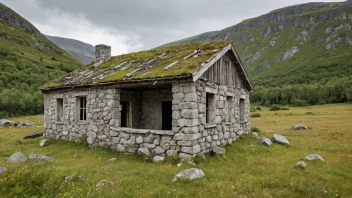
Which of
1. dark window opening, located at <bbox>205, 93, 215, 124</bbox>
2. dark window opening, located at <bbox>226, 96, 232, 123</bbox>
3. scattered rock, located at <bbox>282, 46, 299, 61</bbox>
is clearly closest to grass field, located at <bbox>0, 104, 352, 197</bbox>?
dark window opening, located at <bbox>226, 96, 232, 123</bbox>

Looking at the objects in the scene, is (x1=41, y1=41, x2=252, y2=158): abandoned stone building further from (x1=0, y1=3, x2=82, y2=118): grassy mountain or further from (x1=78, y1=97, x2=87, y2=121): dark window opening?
(x1=0, y1=3, x2=82, y2=118): grassy mountain

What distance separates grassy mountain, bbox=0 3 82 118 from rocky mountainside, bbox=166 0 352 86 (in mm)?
93117

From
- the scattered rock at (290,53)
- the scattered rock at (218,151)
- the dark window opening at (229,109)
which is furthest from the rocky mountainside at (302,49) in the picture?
the scattered rock at (218,151)

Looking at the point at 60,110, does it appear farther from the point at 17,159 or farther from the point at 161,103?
the point at 161,103

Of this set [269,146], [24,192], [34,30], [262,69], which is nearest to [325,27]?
[262,69]

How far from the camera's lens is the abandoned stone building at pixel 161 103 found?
372 inches

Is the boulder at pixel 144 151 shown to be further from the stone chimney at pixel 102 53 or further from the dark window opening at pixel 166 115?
the stone chimney at pixel 102 53

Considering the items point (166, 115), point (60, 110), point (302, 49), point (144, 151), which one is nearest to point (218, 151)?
point (144, 151)

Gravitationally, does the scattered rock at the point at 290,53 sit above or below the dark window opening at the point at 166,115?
above

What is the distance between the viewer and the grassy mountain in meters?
45.3

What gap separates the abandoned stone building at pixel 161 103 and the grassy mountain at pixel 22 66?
3489cm

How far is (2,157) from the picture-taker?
10.7 metres

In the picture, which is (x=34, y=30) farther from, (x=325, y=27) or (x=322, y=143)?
(x=325, y=27)

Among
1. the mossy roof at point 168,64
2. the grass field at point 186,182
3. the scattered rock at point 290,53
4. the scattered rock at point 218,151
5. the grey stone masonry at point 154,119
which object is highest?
the scattered rock at point 290,53
